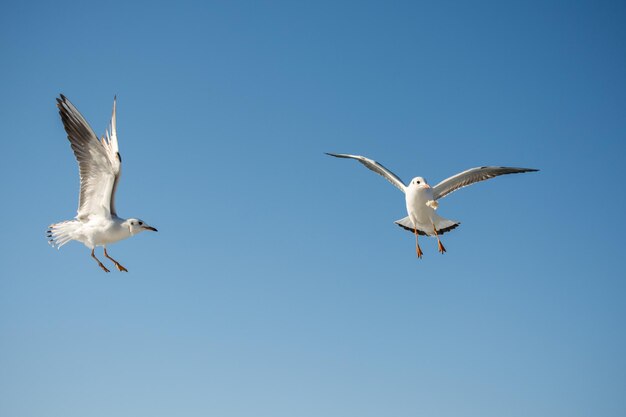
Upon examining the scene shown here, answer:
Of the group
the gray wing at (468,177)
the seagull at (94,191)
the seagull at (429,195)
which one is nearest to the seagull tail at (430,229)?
the seagull at (429,195)

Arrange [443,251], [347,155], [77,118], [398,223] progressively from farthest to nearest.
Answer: [347,155]
[398,223]
[443,251]
[77,118]

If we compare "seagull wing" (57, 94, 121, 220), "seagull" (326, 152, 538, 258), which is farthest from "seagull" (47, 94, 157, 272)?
"seagull" (326, 152, 538, 258)

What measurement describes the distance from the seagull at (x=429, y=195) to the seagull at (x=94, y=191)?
6.55 metres

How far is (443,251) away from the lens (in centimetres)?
1689

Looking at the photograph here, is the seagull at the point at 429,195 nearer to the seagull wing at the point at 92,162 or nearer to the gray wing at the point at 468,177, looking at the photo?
the gray wing at the point at 468,177

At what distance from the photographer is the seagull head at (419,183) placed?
16891 mm

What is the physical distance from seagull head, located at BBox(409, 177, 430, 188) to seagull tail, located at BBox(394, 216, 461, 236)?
112 centimetres

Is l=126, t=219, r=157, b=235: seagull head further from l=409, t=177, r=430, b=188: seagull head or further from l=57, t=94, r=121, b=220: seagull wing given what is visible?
l=409, t=177, r=430, b=188: seagull head

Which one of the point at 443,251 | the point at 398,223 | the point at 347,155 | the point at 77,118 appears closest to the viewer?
the point at 77,118

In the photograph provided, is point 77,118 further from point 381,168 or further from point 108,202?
point 381,168

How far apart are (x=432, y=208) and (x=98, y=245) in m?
8.14

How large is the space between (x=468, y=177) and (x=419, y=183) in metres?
1.66

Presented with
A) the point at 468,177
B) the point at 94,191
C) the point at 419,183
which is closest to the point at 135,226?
the point at 94,191

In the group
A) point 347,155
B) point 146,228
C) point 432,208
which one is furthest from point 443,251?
point 146,228
